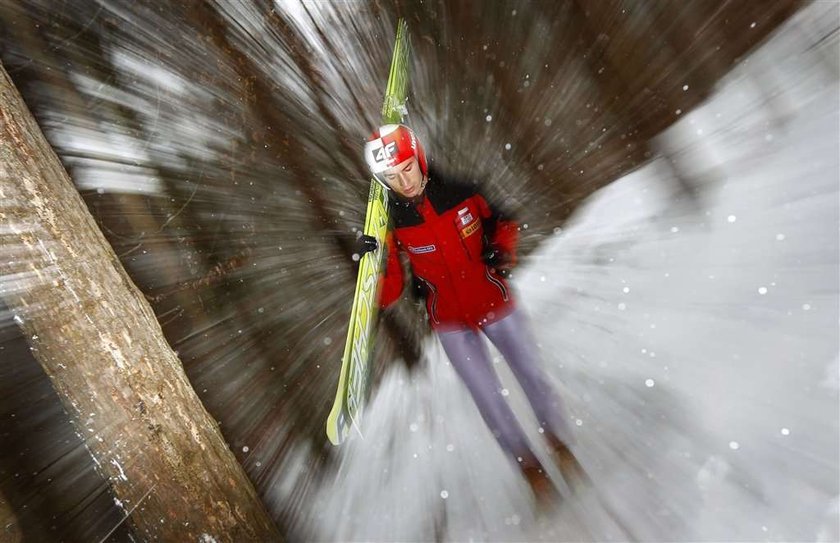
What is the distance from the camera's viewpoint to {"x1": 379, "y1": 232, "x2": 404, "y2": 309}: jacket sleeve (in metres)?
2.35

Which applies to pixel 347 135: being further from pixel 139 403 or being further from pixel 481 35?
pixel 139 403

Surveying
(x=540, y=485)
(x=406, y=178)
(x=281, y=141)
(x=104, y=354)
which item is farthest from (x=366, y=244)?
(x=540, y=485)

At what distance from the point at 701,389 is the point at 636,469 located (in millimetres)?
672

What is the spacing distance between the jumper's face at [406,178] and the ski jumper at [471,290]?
0.19ft

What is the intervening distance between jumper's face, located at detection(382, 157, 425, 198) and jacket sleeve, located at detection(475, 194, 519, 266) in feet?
1.07

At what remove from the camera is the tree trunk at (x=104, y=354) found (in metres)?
1.95

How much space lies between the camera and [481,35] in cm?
322

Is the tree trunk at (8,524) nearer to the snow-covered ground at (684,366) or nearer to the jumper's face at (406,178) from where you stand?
the snow-covered ground at (684,366)

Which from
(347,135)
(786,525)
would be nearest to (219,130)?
(347,135)

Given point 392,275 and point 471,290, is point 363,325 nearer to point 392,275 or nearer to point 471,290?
point 392,275

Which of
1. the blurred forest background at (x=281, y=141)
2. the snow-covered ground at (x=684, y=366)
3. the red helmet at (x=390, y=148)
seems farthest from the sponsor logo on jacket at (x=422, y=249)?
the snow-covered ground at (x=684, y=366)

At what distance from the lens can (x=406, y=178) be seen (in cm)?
211

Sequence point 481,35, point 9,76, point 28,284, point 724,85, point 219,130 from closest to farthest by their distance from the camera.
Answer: point 28,284
point 9,76
point 219,130
point 724,85
point 481,35

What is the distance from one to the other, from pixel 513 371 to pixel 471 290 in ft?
1.67
